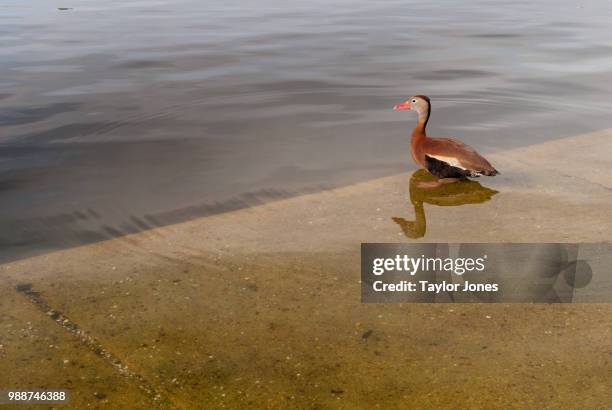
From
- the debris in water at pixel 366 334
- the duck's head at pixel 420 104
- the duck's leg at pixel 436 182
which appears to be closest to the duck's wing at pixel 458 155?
the duck's leg at pixel 436 182

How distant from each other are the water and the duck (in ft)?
1.33

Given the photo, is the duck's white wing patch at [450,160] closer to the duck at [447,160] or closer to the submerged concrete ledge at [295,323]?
the duck at [447,160]

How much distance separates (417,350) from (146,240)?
2.43 m

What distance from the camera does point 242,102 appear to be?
32.9 feet

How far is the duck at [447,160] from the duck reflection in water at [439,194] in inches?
2.1

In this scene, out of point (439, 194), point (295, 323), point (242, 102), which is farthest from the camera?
point (242, 102)

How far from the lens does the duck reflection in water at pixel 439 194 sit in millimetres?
6094

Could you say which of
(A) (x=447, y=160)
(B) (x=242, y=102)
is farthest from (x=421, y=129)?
(B) (x=242, y=102)

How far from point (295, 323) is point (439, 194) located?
2.63 metres

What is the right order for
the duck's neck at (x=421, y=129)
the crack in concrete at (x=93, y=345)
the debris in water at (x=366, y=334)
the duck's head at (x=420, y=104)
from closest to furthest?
the crack in concrete at (x=93, y=345)
the debris in water at (x=366, y=334)
the duck's neck at (x=421, y=129)
the duck's head at (x=420, y=104)

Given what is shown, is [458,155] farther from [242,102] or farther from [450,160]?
[242,102]

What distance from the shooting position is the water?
6832mm

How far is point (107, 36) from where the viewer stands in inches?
599

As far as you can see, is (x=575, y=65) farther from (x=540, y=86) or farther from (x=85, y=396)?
(x=85, y=396)
